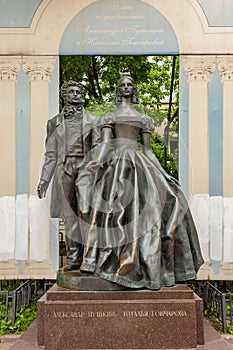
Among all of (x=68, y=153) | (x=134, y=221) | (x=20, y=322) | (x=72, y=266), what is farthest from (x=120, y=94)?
(x=20, y=322)

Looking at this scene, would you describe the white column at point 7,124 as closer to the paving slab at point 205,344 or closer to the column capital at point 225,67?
the column capital at point 225,67

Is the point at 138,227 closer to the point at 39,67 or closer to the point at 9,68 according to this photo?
the point at 39,67

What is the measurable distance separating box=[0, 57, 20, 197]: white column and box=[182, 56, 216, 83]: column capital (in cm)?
298

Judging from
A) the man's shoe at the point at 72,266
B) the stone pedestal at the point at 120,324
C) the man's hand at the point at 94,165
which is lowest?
the stone pedestal at the point at 120,324

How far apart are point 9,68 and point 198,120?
3.43 meters

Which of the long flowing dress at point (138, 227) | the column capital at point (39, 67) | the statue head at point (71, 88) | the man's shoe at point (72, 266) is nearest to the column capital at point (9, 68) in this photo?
the column capital at point (39, 67)

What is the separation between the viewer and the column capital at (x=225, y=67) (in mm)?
9023

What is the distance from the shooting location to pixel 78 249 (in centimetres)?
Answer: 525

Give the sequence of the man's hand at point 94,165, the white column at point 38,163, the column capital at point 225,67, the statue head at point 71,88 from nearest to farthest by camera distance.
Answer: the man's hand at point 94,165 → the statue head at point 71,88 → the white column at point 38,163 → the column capital at point 225,67

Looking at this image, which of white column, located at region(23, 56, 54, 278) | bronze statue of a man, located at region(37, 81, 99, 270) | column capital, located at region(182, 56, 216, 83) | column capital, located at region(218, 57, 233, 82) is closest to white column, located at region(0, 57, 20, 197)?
white column, located at region(23, 56, 54, 278)

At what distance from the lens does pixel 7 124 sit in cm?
905

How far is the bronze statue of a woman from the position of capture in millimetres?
4500

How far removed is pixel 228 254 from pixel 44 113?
13.1 ft

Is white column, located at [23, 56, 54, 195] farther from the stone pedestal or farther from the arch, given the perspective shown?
the stone pedestal
